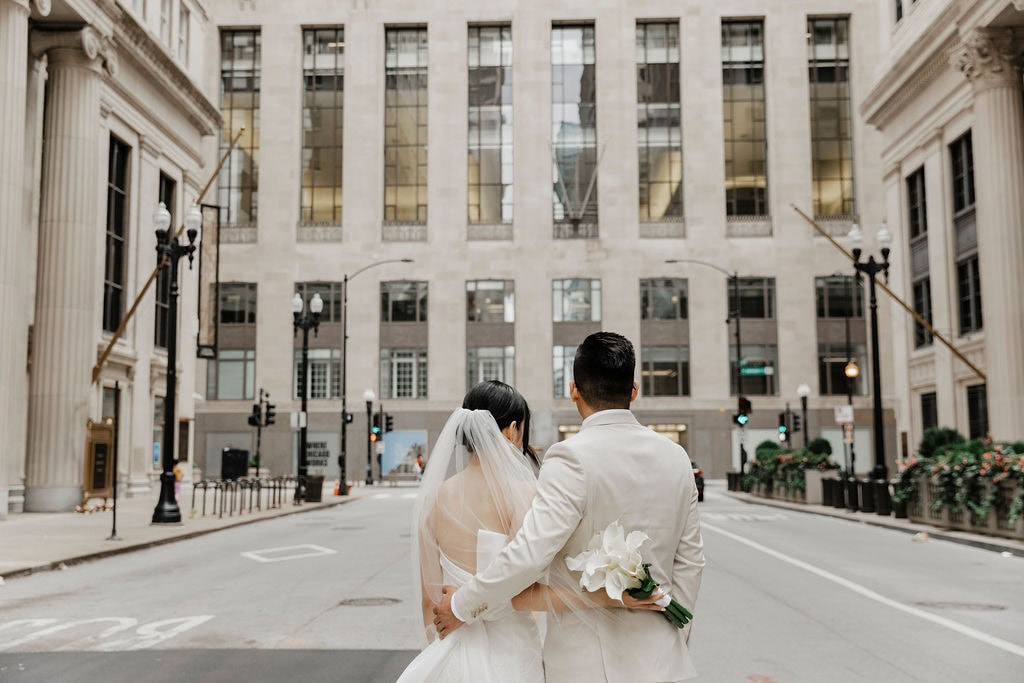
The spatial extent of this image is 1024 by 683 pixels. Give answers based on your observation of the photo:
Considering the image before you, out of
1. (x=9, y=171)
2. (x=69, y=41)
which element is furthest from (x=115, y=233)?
(x=9, y=171)

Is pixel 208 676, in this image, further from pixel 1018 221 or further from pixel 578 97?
pixel 578 97

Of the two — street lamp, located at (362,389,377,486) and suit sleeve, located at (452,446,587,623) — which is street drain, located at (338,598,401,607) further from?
street lamp, located at (362,389,377,486)

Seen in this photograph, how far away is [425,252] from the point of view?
6806cm

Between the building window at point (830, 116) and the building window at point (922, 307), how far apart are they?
23350 millimetres

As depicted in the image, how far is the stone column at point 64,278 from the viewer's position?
29.7 meters

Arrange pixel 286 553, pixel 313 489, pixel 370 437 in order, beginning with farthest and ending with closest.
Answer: pixel 370 437 → pixel 313 489 → pixel 286 553

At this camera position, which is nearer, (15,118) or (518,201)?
(15,118)

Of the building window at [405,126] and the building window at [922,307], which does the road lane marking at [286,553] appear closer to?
the building window at [922,307]

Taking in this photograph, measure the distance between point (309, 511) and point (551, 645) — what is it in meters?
30.0

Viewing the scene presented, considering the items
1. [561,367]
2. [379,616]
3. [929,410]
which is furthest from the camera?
[561,367]

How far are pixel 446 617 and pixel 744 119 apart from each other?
6995 cm

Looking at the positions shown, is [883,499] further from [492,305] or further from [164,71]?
[492,305]

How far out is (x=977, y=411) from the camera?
3969 centimetres

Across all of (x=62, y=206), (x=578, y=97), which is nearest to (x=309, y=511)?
(x=62, y=206)
